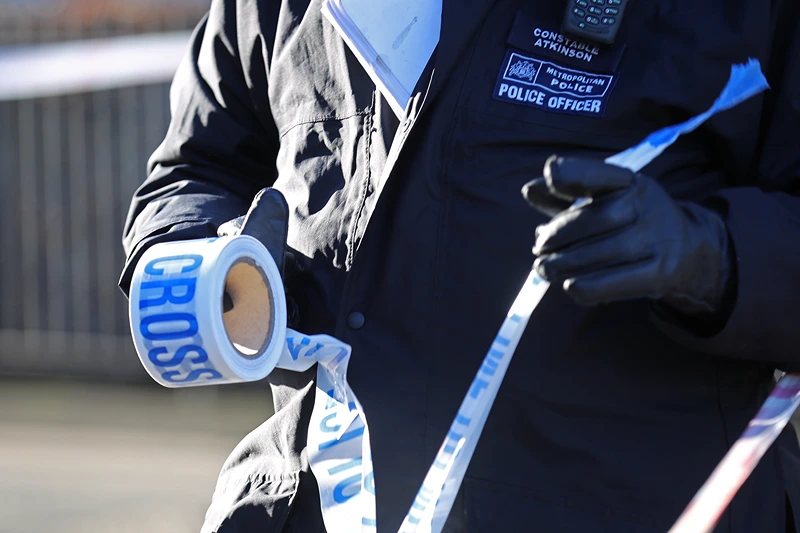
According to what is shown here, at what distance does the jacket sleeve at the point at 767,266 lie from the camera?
1.31m

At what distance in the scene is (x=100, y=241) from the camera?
5613mm

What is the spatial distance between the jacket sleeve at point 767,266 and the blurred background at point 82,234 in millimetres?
3934

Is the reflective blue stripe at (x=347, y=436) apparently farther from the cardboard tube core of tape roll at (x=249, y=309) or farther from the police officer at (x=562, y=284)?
the cardboard tube core of tape roll at (x=249, y=309)

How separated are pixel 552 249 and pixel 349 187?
496 millimetres

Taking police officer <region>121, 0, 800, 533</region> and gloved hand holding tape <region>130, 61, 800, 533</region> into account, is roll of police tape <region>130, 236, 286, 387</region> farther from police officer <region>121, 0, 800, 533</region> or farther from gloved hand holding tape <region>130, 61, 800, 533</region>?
police officer <region>121, 0, 800, 533</region>

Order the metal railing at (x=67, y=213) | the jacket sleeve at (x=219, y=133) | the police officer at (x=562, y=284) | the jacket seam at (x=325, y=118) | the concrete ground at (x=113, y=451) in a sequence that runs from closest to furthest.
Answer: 1. the police officer at (x=562, y=284)
2. the jacket seam at (x=325, y=118)
3. the jacket sleeve at (x=219, y=133)
4. the concrete ground at (x=113, y=451)
5. the metal railing at (x=67, y=213)

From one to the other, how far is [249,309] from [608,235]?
1.86 ft

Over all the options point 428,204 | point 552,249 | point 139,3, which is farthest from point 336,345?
point 139,3

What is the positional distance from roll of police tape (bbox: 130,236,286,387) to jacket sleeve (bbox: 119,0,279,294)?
36 cm

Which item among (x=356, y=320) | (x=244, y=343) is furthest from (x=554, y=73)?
(x=244, y=343)

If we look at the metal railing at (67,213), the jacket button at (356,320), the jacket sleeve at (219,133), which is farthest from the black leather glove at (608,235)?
the metal railing at (67,213)

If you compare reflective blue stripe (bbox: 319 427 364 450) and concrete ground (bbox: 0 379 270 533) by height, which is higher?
reflective blue stripe (bbox: 319 427 364 450)

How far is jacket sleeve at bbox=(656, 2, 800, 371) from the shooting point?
131 cm

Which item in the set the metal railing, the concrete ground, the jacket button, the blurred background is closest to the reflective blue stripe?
the jacket button
